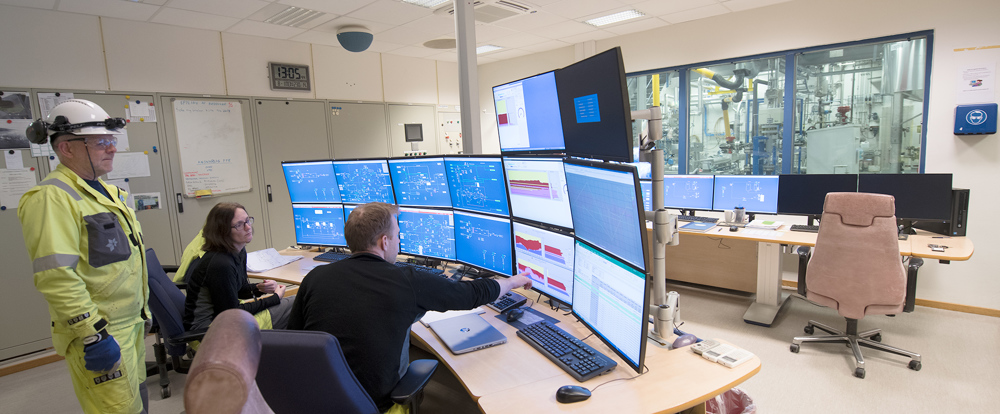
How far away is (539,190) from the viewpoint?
1980 mm

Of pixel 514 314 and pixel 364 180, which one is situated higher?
pixel 364 180

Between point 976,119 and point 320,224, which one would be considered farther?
point 976,119

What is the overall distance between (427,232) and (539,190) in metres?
0.98

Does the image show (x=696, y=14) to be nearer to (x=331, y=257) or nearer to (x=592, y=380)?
(x=331, y=257)

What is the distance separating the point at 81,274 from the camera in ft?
5.88

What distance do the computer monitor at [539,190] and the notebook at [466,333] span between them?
1.66ft

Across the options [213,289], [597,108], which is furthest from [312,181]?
[597,108]

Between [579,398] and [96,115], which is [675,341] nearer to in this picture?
[579,398]

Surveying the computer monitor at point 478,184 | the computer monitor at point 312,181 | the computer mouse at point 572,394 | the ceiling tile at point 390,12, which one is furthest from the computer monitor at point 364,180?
the computer mouse at point 572,394

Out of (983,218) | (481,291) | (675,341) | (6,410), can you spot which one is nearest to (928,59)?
(983,218)

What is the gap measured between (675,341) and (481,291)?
0.73m

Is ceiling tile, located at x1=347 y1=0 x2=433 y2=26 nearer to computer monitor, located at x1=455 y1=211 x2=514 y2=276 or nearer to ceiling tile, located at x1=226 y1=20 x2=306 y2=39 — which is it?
ceiling tile, located at x1=226 y1=20 x2=306 y2=39

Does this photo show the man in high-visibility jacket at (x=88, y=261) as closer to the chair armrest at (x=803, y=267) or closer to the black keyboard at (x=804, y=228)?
the chair armrest at (x=803, y=267)

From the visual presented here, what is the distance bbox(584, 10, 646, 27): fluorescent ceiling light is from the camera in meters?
4.60
